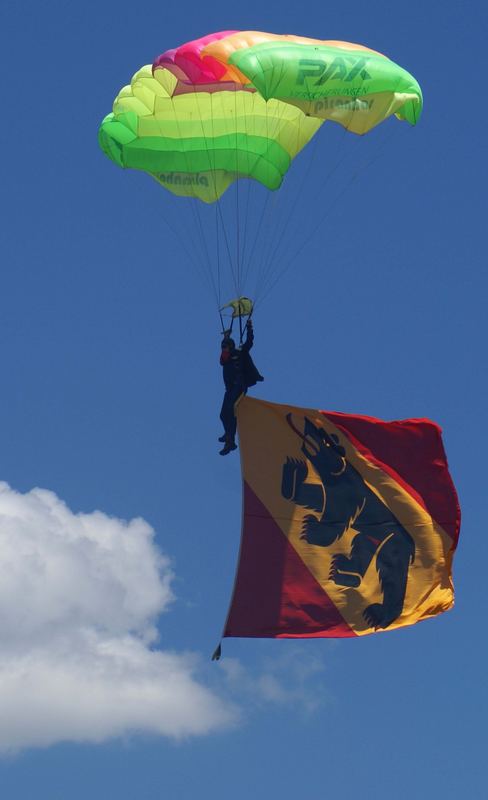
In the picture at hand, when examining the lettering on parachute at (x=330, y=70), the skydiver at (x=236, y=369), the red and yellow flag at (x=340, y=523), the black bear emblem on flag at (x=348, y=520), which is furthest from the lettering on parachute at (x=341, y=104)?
the black bear emblem on flag at (x=348, y=520)

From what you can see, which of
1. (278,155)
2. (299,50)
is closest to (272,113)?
(278,155)

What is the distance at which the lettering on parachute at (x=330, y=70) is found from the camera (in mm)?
32875

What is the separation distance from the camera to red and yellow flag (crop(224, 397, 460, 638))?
34.0 metres

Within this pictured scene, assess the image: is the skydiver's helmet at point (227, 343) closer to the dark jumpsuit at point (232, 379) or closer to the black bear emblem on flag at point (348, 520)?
the dark jumpsuit at point (232, 379)

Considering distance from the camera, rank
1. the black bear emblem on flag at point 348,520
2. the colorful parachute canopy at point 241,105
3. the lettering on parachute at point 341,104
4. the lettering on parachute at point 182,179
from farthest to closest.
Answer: the lettering on parachute at point 182,179, the black bear emblem on flag at point 348,520, the lettering on parachute at point 341,104, the colorful parachute canopy at point 241,105

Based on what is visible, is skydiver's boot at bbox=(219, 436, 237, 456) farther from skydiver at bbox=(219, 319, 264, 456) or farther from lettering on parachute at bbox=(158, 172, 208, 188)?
lettering on parachute at bbox=(158, 172, 208, 188)

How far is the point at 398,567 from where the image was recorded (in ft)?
114

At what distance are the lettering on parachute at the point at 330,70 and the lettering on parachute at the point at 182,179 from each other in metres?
4.07

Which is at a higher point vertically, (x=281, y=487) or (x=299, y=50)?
(x=299, y=50)

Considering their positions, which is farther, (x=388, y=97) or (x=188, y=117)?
(x=188, y=117)

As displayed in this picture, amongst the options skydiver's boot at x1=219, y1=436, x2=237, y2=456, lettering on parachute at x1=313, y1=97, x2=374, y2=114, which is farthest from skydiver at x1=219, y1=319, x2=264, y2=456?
lettering on parachute at x1=313, y1=97, x2=374, y2=114

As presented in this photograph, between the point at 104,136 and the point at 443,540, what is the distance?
8.36 metres

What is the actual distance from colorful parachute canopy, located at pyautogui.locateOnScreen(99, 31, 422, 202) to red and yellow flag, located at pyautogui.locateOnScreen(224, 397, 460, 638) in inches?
166

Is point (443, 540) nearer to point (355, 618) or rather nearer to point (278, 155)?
point (355, 618)
